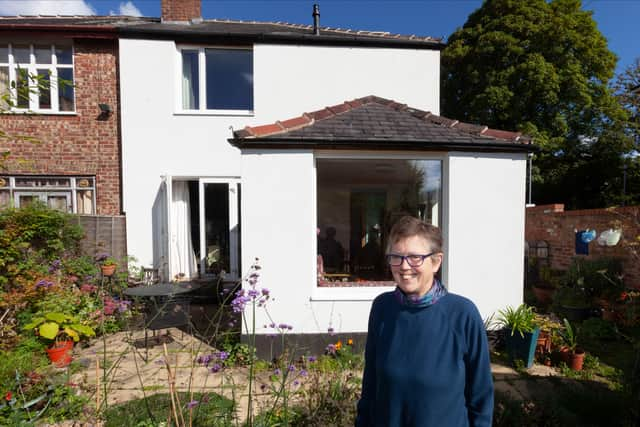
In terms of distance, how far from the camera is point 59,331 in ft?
14.2

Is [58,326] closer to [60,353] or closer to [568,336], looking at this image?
[60,353]

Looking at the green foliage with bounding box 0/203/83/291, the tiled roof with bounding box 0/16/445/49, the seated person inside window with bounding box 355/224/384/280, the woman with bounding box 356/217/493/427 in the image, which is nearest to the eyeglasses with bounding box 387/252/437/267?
the woman with bounding box 356/217/493/427

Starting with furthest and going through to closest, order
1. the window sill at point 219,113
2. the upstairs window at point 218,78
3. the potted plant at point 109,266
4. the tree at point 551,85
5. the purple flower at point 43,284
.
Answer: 1. the tree at point 551,85
2. the upstairs window at point 218,78
3. the window sill at point 219,113
4. the potted plant at point 109,266
5. the purple flower at point 43,284

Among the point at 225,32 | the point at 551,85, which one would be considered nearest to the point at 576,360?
the point at 225,32

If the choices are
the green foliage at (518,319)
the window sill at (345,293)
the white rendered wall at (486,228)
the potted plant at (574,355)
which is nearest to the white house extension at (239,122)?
the window sill at (345,293)

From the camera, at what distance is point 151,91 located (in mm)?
7590

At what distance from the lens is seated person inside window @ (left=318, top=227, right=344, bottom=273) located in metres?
6.43

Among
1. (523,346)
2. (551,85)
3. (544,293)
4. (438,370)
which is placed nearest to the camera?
(438,370)

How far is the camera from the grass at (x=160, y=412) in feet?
8.00

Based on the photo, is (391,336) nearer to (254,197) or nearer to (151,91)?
(254,197)

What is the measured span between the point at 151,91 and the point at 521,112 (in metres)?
16.2

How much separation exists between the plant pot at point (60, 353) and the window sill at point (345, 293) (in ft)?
11.1

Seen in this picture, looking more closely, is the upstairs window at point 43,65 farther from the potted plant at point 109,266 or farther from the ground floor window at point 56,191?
the potted plant at point 109,266

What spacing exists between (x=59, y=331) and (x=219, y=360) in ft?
11.5
